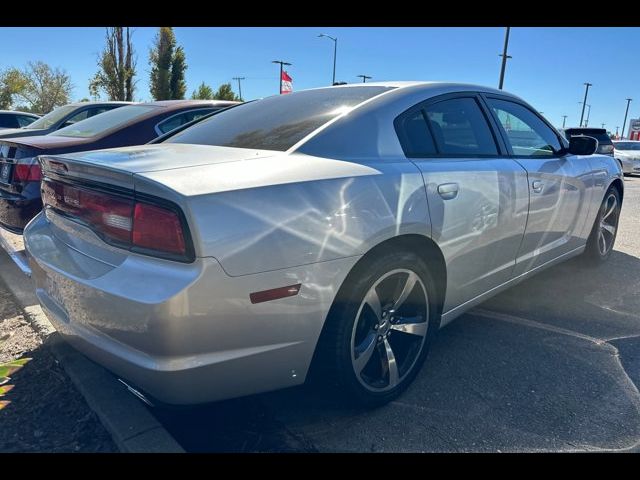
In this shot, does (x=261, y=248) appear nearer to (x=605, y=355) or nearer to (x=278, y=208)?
(x=278, y=208)

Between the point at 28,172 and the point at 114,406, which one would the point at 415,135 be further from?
the point at 28,172

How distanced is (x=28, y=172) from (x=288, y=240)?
2.72m

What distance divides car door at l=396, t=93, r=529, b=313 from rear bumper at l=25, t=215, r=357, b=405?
0.76 metres

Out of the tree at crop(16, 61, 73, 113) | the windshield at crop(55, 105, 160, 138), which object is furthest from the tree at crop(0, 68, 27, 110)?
the windshield at crop(55, 105, 160, 138)

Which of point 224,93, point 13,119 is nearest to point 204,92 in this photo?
point 224,93

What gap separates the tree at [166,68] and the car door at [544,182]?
2460 centimetres

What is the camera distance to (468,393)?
259 centimetres

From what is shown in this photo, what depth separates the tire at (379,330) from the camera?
2125 mm

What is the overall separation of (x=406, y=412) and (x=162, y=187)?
5.23 feet

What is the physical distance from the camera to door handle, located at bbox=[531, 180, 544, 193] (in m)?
3.19

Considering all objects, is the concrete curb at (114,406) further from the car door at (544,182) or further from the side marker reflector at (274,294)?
the car door at (544,182)

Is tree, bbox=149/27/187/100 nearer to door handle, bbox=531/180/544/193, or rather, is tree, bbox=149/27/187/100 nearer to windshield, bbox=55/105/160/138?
windshield, bbox=55/105/160/138
